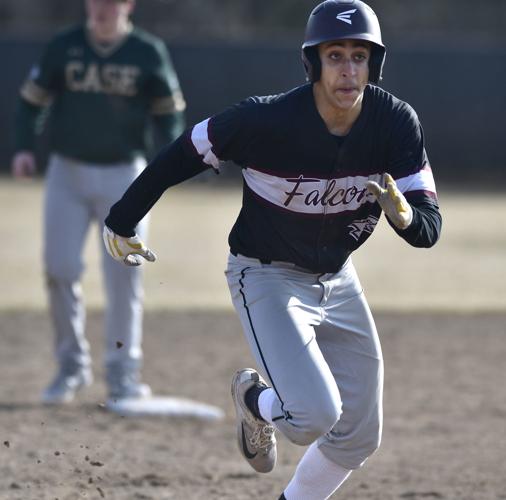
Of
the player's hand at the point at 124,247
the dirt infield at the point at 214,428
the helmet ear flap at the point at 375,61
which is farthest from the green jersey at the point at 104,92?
the helmet ear flap at the point at 375,61

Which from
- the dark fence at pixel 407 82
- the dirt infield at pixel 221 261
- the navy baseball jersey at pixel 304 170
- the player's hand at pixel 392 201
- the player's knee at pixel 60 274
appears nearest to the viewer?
the player's hand at pixel 392 201

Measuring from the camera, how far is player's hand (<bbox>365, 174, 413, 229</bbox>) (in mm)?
3838

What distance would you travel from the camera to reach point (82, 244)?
23.9 feet

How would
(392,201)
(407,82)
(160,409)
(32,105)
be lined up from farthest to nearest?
(407,82) < (32,105) < (160,409) < (392,201)

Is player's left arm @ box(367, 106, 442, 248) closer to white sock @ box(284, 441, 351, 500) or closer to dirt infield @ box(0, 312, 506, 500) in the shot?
white sock @ box(284, 441, 351, 500)

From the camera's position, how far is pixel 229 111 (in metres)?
4.20

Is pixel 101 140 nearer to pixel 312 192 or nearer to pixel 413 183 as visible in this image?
pixel 312 192

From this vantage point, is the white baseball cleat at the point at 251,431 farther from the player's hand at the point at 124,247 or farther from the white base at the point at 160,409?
the white base at the point at 160,409

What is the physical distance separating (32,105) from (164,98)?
0.85 metres

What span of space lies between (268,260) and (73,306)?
3.26 meters

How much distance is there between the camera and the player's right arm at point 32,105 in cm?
723

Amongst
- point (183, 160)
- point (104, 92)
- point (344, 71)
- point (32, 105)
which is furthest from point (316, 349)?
point (32, 105)

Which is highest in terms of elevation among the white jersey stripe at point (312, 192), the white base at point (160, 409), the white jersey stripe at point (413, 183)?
the white jersey stripe at point (413, 183)

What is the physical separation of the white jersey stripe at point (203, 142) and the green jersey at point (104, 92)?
9.89 ft
